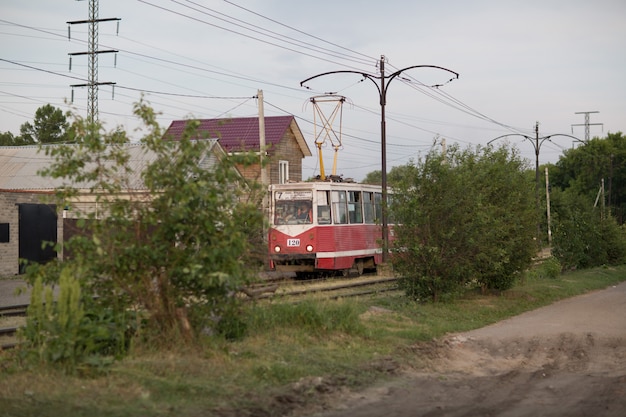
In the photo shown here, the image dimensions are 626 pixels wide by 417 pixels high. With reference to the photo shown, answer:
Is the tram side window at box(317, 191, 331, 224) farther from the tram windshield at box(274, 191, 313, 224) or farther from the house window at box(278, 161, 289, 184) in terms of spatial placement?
the house window at box(278, 161, 289, 184)

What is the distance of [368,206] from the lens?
88.9ft

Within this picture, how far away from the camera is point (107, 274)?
31.3 feet

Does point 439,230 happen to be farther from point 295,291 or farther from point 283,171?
point 283,171

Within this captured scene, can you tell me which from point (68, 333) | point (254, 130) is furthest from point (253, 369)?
point (254, 130)

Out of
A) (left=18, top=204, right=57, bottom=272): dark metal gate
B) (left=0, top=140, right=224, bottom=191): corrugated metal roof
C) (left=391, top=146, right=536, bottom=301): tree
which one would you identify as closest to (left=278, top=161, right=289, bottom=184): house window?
(left=0, top=140, right=224, bottom=191): corrugated metal roof

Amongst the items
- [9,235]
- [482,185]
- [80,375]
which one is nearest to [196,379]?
[80,375]

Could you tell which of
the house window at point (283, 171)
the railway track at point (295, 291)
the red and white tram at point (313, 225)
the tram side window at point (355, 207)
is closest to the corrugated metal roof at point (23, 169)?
the house window at point (283, 171)

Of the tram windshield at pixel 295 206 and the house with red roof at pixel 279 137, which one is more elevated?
the house with red roof at pixel 279 137

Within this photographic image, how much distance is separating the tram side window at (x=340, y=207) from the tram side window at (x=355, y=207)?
0.29 m

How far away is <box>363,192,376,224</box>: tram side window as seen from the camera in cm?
2681

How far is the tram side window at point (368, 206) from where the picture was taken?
26.8 metres

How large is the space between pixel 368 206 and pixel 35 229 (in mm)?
12068

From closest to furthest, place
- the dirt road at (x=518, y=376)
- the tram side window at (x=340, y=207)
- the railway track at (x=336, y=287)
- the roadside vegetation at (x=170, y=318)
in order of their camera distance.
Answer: the roadside vegetation at (x=170, y=318), the dirt road at (x=518, y=376), the railway track at (x=336, y=287), the tram side window at (x=340, y=207)

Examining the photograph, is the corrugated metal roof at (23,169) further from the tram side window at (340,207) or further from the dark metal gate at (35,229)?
the tram side window at (340,207)
